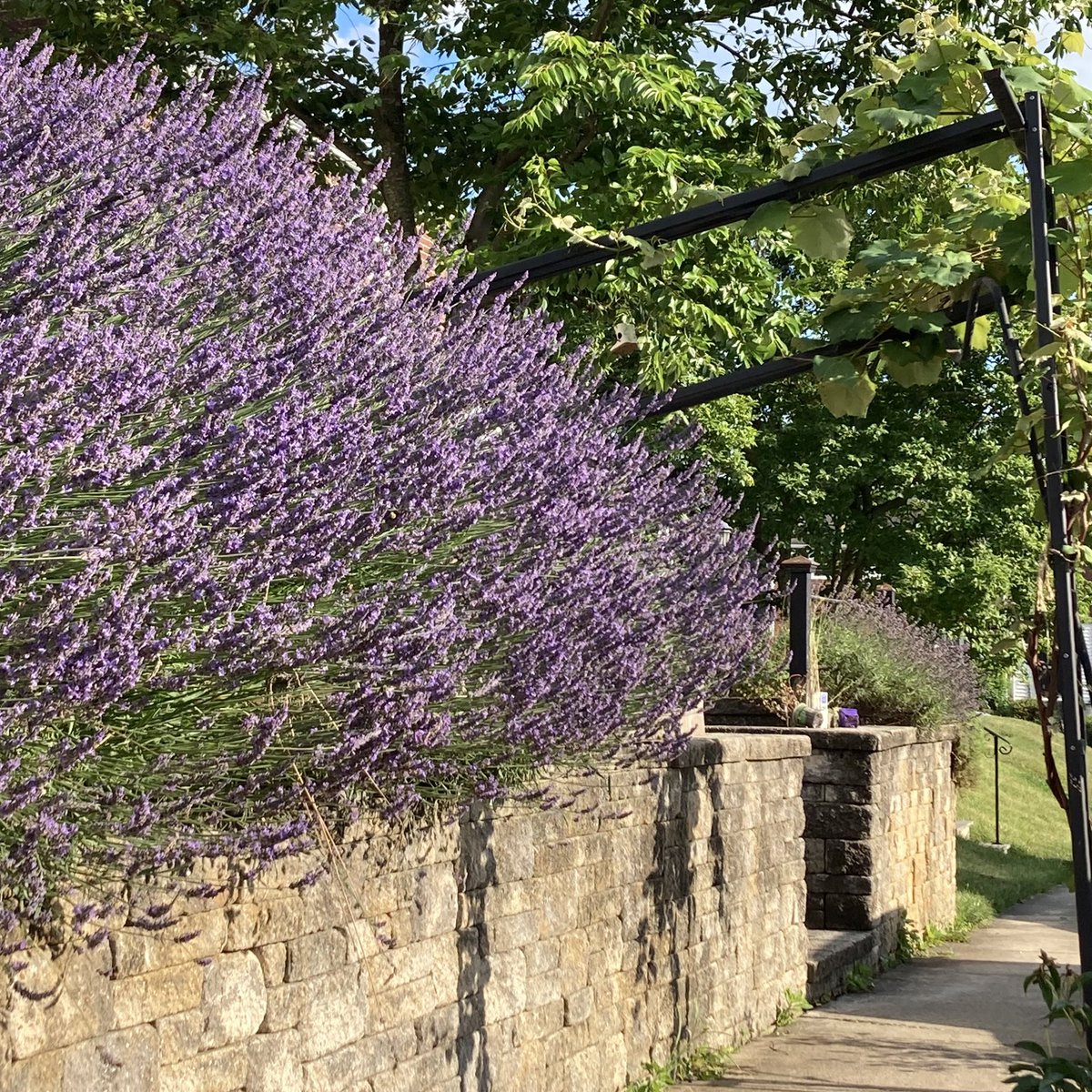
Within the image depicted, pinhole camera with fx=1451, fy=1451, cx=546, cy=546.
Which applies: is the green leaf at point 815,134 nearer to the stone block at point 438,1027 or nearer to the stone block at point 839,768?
the stone block at point 438,1027

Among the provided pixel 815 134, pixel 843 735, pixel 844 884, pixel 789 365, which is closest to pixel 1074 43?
pixel 815 134

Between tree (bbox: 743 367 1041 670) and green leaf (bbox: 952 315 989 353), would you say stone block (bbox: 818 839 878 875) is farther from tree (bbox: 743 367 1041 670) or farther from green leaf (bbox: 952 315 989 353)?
tree (bbox: 743 367 1041 670)

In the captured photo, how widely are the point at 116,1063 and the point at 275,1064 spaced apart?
1.83ft

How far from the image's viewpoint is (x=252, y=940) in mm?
3105

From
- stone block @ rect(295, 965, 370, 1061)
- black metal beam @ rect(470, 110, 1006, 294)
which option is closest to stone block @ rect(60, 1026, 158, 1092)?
stone block @ rect(295, 965, 370, 1061)

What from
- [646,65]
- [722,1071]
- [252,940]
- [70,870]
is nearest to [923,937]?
[722,1071]

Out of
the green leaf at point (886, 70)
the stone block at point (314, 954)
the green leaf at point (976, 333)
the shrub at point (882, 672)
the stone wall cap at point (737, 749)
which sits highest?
the green leaf at point (886, 70)

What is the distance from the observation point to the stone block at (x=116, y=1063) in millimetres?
2580

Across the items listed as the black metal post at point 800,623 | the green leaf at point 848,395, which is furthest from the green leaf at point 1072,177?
the black metal post at point 800,623

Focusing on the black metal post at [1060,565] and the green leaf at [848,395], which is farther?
the green leaf at [848,395]

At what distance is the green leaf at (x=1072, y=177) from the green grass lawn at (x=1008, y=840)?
6.32m

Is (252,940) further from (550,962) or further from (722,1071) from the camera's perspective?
(722,1071)

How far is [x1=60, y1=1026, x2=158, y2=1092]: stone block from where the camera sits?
8.46 feet

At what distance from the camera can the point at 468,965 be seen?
4.02 metres
